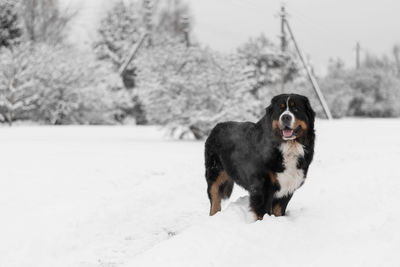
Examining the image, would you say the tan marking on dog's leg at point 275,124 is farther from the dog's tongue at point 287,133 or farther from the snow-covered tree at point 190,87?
the snow-covered tree at point 190,87

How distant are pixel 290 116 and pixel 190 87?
11640 millimetres

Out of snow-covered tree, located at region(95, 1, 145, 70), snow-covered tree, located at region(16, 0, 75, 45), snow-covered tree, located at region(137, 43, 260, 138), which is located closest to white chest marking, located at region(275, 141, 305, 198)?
snow-covered tree, located at region(137, 43, 260, 138)

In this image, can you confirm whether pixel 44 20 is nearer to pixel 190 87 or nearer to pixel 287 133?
pixel 190 87

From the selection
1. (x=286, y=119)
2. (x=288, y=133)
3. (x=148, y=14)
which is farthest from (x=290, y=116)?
(x=148, y=14)

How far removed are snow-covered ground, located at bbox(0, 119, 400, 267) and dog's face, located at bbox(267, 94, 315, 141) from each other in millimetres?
918

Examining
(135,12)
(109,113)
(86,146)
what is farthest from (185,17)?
(86,146)

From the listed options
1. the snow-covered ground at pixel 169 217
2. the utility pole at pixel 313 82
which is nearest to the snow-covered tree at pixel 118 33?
the utility pole at pixel 313 82

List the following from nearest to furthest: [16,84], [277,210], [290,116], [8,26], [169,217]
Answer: [290,116] < [277,210] < [169,217] < [16,84] < [8,26]

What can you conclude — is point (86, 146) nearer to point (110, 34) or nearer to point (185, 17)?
point (185, 17)

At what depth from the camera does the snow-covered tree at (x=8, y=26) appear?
998 inches

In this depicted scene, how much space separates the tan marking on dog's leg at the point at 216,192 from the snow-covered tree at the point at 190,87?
9958 millimetres

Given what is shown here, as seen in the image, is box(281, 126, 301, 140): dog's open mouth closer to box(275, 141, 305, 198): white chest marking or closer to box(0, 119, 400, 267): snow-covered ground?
box(275, 141, 305, 198): white chest marking

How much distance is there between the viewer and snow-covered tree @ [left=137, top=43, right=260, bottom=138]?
51.4 ft

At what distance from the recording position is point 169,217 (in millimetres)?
6441
